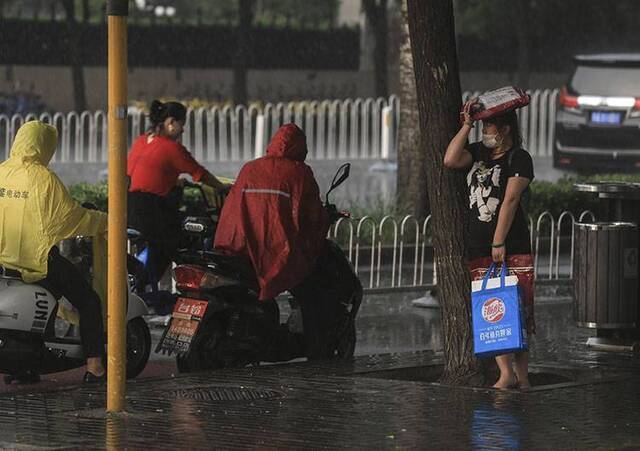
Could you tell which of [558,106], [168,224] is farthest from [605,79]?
[168,224]

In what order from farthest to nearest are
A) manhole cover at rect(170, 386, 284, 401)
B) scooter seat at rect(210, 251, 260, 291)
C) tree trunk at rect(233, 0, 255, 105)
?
tree trunk at rect(233, 0, 255, 105), scooter seat at rect(210, 251, 260, 291), manhole cover at rect(170, 386, 284, 401)

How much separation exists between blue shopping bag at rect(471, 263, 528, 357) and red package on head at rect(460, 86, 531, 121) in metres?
0.81

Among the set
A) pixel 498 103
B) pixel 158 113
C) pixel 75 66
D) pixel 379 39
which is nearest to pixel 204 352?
pixel 498 103

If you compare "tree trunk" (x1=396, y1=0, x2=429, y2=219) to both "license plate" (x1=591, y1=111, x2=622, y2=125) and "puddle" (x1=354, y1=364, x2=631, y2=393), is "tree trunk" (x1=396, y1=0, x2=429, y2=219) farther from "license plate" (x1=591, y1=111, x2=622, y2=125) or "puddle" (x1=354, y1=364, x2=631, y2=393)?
"puddle" (x1=354, y1=364, x2=631, y2=393)

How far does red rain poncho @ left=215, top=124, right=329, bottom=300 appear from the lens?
10.8 meters

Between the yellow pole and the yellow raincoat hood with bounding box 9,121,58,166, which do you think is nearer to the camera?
the yellow pole

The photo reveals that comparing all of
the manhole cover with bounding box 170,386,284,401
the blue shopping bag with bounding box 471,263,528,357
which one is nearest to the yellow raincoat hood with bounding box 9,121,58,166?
the manhole cover with bounding box 170,386,284,401

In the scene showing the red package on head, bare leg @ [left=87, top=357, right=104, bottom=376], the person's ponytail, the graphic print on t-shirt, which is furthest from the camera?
the person's ponytail

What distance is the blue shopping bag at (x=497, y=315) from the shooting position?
948cm

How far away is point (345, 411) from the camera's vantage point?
8.80m

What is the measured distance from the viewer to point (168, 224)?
12547 millimetres

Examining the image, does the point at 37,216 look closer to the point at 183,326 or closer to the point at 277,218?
the point at 183,326

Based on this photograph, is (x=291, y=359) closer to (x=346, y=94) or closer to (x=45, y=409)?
(x=45, y=409)

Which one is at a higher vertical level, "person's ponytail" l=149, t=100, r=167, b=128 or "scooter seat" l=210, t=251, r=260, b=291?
"person's ponytail" l=149, t=100, r=167, b=128
